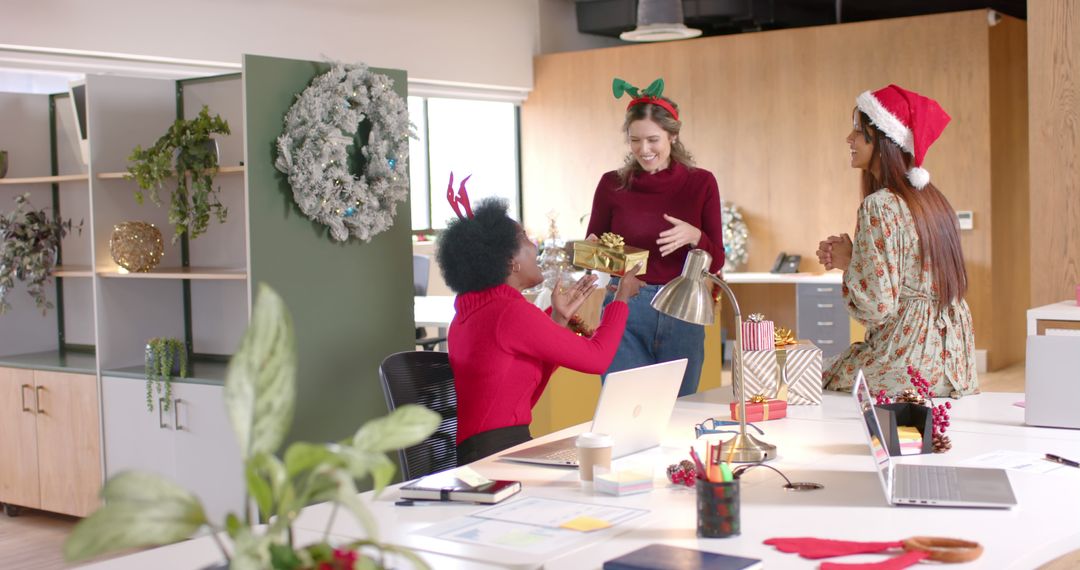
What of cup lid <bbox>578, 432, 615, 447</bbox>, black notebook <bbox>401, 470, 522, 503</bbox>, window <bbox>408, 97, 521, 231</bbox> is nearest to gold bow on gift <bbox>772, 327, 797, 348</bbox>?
cup lid <bbox>578, 432, 615, 447</bbox>

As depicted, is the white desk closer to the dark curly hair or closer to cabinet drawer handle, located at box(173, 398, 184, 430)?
the dark curly hair

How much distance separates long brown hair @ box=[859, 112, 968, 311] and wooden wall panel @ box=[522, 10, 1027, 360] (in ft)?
18.7

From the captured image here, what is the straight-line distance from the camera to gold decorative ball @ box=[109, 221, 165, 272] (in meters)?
4.99

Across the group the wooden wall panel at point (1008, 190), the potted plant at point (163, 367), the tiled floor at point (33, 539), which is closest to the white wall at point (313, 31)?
the tiled floor at point (33, 539)

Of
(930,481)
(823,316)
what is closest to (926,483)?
(930,481)

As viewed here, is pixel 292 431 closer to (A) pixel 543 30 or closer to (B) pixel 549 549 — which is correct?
(B) pixel 549 549

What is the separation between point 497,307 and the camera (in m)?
3.18

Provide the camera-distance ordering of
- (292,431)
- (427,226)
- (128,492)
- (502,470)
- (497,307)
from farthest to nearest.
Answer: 1. (427,226)
2. (292,431)
3. (497,307)
4. (502,470)
5. (128,492)

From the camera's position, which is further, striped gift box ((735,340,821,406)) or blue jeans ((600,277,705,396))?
blue jeans ((600,277,705,396))

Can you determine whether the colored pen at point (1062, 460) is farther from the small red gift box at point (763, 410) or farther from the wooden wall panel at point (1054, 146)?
the wooden wall panel at point (1054, 146)

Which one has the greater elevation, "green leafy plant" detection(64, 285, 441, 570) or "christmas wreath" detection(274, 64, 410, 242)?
"christmas wreath" detection(274, 64, 410, 242)

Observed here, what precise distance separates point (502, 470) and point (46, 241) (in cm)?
377

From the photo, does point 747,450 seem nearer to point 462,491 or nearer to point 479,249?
point 462,491

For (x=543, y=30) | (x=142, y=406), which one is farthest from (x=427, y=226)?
(x=142, y=406)
